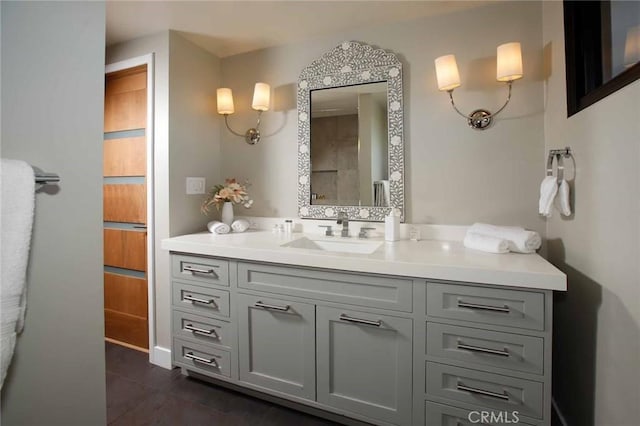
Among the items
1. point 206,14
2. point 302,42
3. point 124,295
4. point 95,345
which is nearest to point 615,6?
point 302,42

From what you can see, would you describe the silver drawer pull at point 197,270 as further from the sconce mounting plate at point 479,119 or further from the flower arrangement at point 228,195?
the sconce mounting plate at point 479,119

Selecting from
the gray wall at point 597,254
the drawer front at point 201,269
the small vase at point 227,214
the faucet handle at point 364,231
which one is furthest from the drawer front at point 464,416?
the small vase at point 227,214

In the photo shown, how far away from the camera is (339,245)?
1918 mm

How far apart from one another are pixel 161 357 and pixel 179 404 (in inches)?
20.5

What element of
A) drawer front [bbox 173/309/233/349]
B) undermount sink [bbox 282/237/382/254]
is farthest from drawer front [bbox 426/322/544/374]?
drawer front [bbox 173/309/233/349]

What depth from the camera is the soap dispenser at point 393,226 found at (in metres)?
1.83

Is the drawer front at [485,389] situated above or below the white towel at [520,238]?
below

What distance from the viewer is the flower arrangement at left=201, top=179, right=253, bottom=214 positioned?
7.26ft

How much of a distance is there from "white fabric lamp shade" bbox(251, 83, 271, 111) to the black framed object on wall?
171 centimetres

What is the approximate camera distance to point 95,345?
0.88 m

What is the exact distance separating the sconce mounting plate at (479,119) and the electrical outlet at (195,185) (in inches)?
73.6

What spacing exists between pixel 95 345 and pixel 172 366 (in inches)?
58.0

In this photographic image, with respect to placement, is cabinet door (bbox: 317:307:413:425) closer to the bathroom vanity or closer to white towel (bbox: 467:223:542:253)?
the bathroom vanity

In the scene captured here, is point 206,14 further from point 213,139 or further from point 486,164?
point 486,164
